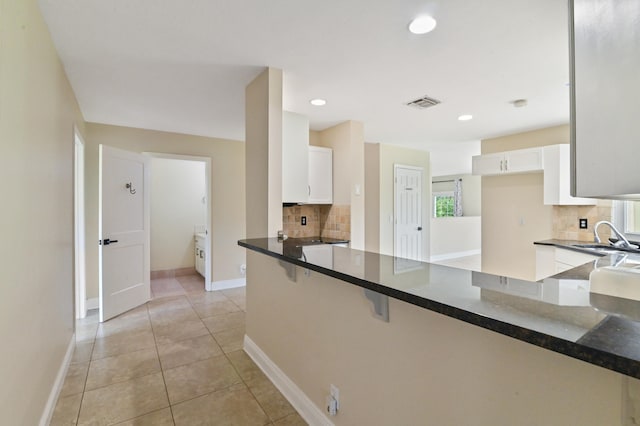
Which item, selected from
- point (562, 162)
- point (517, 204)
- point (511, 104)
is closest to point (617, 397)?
point (511, 104)

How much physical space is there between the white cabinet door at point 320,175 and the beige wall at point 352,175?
0.07 metres

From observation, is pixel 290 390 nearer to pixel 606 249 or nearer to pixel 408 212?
pixel 606 249

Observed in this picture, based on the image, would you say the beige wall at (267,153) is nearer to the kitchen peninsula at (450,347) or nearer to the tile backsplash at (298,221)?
the kitchen peninsula at (450,347)

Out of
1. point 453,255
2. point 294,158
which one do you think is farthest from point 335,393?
point 453,255

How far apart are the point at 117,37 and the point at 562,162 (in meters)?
4.75

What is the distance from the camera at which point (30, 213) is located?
1634 millimetres

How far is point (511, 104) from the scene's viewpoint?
322 centimetres

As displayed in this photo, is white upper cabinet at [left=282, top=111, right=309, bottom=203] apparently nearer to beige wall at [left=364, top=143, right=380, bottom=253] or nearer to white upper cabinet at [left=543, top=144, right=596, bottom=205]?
beige wall at [left=364, top=143, right=380, bottom=253]

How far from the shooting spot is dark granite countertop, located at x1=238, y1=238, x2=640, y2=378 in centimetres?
60

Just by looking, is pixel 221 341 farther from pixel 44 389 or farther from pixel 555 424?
pixel 555 424

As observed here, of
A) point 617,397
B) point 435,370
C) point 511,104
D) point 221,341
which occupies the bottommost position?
point 221,341

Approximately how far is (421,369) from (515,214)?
425 centimetres

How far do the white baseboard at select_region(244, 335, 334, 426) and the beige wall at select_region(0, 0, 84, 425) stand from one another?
1.32 m

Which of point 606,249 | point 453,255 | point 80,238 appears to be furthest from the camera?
point 453,255
